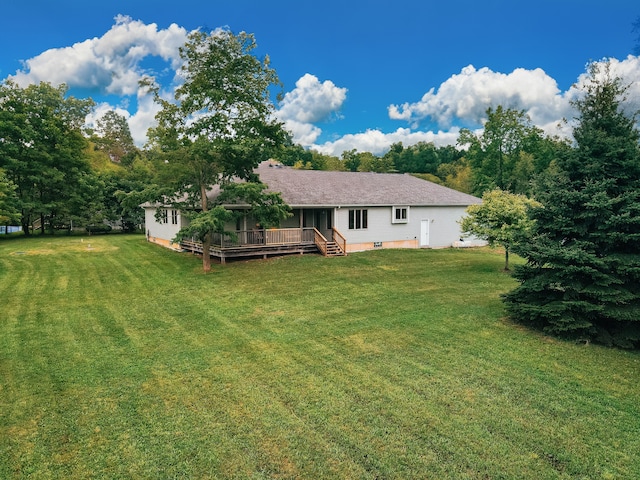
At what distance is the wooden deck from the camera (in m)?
17.3

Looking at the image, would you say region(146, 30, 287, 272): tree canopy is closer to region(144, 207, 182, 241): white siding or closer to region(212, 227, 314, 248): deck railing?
region(212, 227, 314, 248): deck railing

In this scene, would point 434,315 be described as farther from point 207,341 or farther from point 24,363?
point 24,363

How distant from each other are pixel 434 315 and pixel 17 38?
2228 centimetres

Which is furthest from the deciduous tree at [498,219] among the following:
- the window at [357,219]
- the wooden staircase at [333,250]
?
the wooden staircase at [333,250]

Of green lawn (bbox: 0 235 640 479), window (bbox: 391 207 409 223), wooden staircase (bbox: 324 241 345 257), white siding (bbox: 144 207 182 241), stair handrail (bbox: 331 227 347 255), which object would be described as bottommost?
green lawn (bbox: 0 235 640 479)

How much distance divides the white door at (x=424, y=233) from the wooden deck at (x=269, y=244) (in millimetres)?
5688

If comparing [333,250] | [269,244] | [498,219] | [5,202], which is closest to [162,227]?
[5,202]

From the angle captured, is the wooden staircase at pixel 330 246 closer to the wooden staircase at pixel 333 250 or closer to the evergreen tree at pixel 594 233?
the wooden staircase at pixel 333 250

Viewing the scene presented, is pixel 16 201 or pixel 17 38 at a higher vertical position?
pixel 17 38

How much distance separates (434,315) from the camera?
955cm

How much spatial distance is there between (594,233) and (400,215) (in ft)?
46.1

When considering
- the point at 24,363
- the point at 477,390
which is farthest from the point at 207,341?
the point at 477,390

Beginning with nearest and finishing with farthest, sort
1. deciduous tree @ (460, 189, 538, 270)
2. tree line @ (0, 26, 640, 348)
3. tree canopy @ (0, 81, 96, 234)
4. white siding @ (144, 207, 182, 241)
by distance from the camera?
tree line @ (0, 26, 640, 348) → deciduous tree @ (460, 189, 538, 270) → white siding @ (144, 207, 182, 241) → tree canopy @ (0, 81, 96, 234)

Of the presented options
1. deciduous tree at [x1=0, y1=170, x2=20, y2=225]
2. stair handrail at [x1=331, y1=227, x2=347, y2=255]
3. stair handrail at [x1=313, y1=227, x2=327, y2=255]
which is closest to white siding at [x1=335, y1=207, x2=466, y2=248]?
stair handrail at [x1=331, y1=227, x2=347, y2=255]
